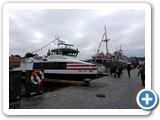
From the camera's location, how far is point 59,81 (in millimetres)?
10547

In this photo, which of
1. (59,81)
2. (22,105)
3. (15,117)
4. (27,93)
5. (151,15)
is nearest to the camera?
(15,117)

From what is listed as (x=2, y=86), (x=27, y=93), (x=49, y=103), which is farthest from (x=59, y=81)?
(x=2, y=86)

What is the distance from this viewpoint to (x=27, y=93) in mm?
5723

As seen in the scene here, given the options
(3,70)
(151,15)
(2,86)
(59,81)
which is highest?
(151,15)

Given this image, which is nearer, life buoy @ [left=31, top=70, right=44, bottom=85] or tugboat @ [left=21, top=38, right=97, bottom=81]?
life buoy @ [left=31, top=70, right=44, bottom=85]

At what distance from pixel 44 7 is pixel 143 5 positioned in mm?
2464

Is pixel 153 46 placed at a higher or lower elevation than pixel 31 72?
higher

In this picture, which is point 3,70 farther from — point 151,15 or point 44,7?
point 151,15

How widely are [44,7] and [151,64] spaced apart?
9.77ft

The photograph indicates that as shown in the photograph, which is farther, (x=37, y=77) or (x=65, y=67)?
(x=65, y=67)

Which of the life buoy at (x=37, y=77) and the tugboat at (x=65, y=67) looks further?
the tugboat at (x=65, y=67)

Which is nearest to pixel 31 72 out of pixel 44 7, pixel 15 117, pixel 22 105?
pixel 22 105

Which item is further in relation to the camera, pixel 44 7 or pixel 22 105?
pixel 22 105

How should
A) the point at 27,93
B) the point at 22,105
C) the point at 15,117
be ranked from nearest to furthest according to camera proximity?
the point at 15,117 → the point at 22,105 → the point at 27,93
